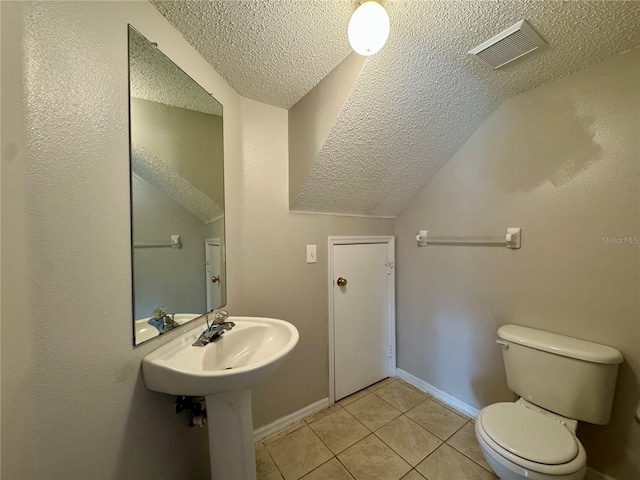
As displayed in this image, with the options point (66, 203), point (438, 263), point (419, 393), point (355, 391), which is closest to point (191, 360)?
point (66, 203)

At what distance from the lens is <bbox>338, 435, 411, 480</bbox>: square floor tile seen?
1.25 meters

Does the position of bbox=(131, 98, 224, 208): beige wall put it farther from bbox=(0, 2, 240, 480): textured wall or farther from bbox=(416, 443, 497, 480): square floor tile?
bbox=(416, 443, 497, 480): square floor tile

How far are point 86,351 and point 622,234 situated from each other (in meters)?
2.10

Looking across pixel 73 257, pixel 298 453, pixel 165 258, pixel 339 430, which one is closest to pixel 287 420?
pixel 298 453

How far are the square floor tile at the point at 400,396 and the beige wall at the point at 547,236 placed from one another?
0.60 ft

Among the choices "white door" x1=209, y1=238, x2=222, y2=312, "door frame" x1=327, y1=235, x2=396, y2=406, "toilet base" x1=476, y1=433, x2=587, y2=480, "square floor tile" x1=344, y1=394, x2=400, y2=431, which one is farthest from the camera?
"door frame" x1=327, y1=235, x2=396, y2=406

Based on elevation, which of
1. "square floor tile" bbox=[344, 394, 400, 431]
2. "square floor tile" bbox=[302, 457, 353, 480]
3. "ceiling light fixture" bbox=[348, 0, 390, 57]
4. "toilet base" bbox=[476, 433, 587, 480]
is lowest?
"square floor tile" bbox=[302, 457, 353, 480]

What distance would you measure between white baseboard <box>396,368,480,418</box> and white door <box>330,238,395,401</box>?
0.46 ft

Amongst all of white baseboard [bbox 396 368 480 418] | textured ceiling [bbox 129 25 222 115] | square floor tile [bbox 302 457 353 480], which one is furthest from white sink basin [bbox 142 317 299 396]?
white baseboard [bbox 396 368 480 418]

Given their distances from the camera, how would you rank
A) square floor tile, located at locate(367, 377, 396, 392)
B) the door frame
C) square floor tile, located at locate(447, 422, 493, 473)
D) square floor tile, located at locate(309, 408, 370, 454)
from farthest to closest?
square floor tile, located at locate(367, 377, 396, 392) < the door frame < square floor tile, located at locate(309, 408, 370, 454) < square floor tile, located at locate(447, 422, 493, 473)

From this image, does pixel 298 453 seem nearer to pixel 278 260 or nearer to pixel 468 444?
pixel 468 444

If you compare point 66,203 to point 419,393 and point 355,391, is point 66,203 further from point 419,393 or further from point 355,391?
point 419,393

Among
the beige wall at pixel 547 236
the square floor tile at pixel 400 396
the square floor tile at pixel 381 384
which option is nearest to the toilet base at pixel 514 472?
the beige wall at pixel 547 236

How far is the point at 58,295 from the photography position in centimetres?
58
